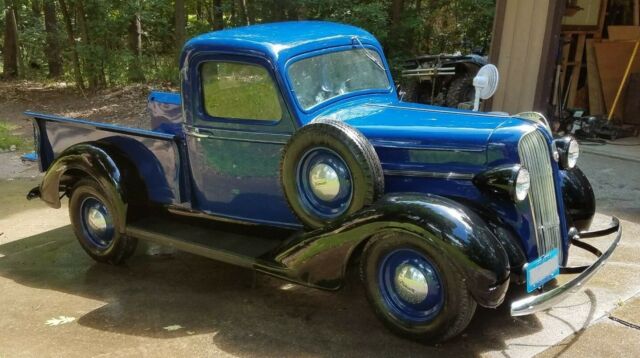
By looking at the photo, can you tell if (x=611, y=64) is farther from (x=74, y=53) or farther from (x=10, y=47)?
(x=10, y=47)

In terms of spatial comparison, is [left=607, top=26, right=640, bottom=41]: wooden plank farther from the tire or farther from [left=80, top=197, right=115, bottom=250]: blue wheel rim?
[left=80, top=197, right=115, bottom=250]: blue wheel rim

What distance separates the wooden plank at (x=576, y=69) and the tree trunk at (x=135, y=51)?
29.4ft

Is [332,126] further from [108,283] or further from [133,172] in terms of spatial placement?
[108,283]

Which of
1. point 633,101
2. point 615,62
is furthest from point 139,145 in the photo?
point 615,62

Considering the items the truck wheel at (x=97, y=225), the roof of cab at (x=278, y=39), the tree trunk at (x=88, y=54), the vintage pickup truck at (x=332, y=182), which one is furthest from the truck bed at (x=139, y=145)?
the tree trunk at (x=88, y=54)

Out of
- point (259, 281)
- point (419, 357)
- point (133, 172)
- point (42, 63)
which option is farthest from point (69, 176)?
point (42, 63)

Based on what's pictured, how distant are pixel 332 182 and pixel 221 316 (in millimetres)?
1144

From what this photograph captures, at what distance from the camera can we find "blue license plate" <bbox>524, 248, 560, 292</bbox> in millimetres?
3146

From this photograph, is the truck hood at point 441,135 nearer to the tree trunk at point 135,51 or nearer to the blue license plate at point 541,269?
the blue license plate at point 541,269

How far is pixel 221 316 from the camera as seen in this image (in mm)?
3795

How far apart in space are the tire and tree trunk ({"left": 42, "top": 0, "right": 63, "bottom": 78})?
10.7 metres

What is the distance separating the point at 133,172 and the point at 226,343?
66.1 inches

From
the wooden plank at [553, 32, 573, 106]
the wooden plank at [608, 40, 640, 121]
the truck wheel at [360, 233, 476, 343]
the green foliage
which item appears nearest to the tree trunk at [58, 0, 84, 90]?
the green foliage

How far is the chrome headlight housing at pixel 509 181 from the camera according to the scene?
312 cm
